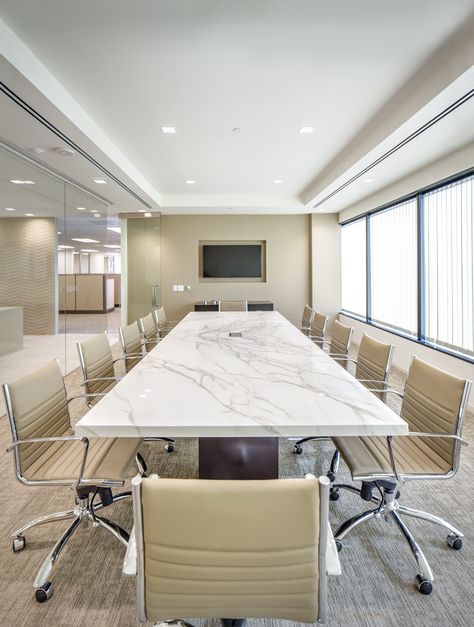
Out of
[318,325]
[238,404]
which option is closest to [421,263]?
[318,325]

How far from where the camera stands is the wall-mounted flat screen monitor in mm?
7246

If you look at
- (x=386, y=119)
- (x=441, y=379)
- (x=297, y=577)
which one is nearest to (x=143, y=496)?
(x=297, y=577)

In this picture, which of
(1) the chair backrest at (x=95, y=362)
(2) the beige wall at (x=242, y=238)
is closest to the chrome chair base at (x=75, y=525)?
(1) the chair backrest at (x=95, y=362)

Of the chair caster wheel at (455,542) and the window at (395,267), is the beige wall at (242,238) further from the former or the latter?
the chair caster wheel at (455,542)

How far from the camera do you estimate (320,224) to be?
23.6 ft

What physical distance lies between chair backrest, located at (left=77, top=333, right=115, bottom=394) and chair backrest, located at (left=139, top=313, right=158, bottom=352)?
96 centimetres

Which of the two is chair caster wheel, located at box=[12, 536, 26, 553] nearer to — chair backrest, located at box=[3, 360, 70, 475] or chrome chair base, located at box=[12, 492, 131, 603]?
chrome chair base, located at box=[12, 492, 131, 603]

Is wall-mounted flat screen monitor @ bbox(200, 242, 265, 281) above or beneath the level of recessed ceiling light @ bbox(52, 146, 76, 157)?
beneath

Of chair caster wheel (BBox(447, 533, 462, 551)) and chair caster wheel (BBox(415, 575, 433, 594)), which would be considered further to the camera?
chair caster wheel (BBox(447, 533, 462, 551))

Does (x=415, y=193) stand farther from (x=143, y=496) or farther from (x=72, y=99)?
(x=143, y=496)

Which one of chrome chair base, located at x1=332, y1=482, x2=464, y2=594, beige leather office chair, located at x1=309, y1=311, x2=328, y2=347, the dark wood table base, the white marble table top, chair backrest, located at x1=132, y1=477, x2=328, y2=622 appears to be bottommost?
chrome chair base, located at x1=332, y1=482, x2=464, y2=594

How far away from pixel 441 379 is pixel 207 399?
1.08 metres

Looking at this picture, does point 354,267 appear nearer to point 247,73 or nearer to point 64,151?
point 247,73

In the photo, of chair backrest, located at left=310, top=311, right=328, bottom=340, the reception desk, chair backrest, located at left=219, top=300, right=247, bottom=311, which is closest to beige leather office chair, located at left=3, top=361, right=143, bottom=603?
the reception desk
